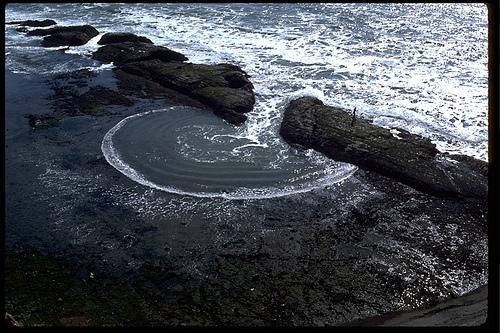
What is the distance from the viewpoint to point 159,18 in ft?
120

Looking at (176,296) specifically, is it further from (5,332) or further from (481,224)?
(481,224)

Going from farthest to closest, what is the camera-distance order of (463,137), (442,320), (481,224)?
1. (463,137)
2. (481,224)
3. (442,320)

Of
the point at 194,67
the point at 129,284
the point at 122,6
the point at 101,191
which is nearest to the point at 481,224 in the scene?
the point at 129,284

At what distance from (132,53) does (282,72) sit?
8960 mm

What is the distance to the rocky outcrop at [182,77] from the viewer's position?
2194cm

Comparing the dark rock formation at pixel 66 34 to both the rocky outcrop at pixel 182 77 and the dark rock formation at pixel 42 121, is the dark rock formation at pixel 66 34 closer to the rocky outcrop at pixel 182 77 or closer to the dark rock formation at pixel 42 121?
the rocky outcrop at pixel 182 77

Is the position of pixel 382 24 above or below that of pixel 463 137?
above

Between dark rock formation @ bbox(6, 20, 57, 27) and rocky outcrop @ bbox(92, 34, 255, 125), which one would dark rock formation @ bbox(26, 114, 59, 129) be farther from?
dark rock formation @ bbox(6, 20, 57, 27)

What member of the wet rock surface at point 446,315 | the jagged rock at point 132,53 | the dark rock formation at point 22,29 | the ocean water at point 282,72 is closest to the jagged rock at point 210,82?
the ocean water at point 282,72

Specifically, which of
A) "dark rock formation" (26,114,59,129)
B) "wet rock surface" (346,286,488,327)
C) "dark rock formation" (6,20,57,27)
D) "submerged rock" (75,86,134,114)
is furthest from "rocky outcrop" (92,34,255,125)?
"wet rock surface" (346,286,488,327)

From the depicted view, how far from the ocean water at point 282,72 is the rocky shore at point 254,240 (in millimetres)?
1062

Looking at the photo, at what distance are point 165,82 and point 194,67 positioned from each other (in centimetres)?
189

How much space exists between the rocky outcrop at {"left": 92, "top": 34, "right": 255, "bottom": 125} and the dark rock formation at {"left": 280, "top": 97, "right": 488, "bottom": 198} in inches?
116

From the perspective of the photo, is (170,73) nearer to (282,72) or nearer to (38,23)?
(282,72)
